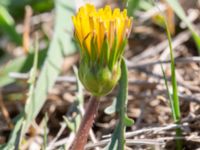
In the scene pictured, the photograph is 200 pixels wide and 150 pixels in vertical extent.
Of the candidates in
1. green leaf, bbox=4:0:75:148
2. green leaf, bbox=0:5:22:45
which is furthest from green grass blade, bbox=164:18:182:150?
green leaf, bbox=0:5:22:45

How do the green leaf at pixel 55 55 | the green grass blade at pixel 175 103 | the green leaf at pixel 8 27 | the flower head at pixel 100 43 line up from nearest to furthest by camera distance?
1. the flower head at pixel 100 43
2. the green grass blade at pixel 175 103
3. the green leaf at pixel 55 55
4. the green leaf at pixel 8 27

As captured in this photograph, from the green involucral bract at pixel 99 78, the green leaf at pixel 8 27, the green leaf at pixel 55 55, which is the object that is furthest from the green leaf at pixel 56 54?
the green involucral bract at pixel 99 78

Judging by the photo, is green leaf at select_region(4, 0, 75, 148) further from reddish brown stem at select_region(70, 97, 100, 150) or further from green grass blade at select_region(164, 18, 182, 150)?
green grass blade at select_region(164, 18, 182, 150)

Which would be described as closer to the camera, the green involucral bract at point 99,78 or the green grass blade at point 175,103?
the green involucral bract at point 99,78

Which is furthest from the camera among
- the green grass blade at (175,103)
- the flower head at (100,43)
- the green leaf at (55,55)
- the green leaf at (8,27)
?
the green leaf at (8,27)

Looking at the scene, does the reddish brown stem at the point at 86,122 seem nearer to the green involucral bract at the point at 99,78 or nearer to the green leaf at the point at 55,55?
the green involucral bract at the point at 99,78

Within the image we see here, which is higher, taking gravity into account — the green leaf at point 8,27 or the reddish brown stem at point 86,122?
the green leaf at point 8,27

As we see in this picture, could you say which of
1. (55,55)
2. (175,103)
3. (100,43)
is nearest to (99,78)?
(100,43)
